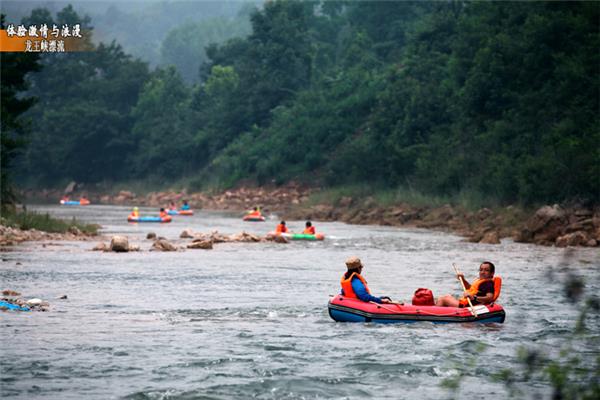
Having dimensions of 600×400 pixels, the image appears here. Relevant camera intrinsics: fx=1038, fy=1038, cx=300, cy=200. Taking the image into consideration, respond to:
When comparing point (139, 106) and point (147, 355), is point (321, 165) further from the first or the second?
point (147, 355)

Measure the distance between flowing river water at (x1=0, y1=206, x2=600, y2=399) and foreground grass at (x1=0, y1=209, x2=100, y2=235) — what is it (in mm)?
6885

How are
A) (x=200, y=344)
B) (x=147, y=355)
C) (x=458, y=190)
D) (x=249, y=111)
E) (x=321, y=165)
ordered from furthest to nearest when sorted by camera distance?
(x=249, y=111), (x=321, y=165), (x=458, y=190), (x=200, y=344), (x=147, y=355)

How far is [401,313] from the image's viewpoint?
18047 millimetres

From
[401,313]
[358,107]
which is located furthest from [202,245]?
[358,107]

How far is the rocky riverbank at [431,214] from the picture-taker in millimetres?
38906

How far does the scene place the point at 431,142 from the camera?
6569 cm

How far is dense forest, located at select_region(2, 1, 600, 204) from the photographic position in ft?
172

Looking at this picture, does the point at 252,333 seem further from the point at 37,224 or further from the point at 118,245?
the point at 37,224

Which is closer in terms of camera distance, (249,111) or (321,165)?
(321,165)

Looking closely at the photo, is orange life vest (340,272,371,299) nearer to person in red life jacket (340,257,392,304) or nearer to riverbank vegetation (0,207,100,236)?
person in red life jacket (340,257,392,304)

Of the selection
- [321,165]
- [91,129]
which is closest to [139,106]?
[91,129]

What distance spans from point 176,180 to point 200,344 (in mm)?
91770

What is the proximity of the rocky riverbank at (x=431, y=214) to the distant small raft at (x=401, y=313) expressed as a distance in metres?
19.4

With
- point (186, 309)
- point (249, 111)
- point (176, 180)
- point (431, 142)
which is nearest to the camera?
point (186, 309)
